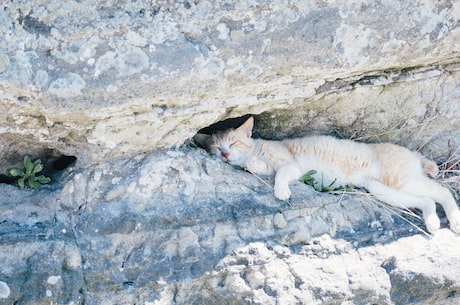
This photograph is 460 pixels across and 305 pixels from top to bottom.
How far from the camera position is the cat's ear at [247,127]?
14.8 feet

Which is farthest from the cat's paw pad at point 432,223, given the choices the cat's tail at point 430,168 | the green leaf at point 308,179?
the green leaf at point 308,179

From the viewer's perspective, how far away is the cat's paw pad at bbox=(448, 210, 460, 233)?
422cm

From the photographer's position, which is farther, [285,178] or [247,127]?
[247,127]

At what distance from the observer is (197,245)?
3750mm

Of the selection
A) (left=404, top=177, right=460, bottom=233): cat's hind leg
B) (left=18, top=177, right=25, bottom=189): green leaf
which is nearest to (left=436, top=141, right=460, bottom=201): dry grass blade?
(left=404, top=177, right=460, bottom=233): cat's hind leg

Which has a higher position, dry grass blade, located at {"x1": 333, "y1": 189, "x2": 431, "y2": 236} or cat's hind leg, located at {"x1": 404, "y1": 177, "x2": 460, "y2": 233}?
cat's hind leg, located at {"x1": 404, "y1": 177, "x2": 460, "y2": 233}

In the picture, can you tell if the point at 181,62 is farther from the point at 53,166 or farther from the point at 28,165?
the point at 53,166

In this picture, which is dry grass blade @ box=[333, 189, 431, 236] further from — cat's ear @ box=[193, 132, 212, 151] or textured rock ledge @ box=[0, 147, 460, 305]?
cat's ear @ box=[193, 132, 212, 151]

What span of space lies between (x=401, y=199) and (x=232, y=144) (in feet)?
4.19

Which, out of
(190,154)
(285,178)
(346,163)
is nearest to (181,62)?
(190,154)

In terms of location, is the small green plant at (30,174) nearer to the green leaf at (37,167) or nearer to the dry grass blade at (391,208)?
the green leaf at (37,167)

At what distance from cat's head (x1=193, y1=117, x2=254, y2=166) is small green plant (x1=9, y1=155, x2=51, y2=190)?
1.21 metres

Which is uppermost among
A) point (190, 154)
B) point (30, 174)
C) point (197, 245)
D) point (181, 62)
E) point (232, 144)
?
point (181, 62)

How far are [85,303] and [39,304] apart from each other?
249 mm
